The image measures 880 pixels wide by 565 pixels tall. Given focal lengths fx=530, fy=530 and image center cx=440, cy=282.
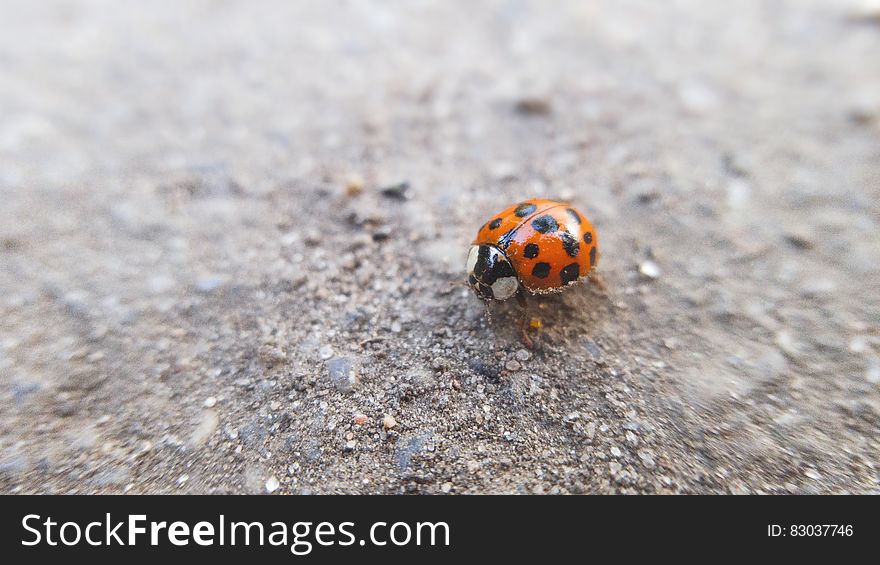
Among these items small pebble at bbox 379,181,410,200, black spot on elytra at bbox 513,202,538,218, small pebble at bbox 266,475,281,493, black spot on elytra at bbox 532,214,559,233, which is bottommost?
small pebble at bbox 266,475,281,493

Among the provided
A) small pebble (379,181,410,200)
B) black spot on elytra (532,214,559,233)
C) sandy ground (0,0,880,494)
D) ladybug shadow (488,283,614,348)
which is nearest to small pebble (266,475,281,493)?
sandy ground (0,0,880,494)

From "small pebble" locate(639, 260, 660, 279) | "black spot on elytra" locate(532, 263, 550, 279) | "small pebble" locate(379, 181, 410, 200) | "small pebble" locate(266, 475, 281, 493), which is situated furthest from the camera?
"small pebble" locate(379, 181, 410, 200)

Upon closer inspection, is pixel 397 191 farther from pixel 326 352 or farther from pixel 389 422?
pixel 389 422

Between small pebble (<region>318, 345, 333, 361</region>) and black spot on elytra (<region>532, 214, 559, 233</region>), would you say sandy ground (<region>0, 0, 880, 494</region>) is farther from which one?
black spot on elytra (<region>532, 214, 559, 233</region>)

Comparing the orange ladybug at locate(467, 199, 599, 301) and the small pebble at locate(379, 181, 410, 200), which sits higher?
the small pebble at locate(379, 181, 410, 200)

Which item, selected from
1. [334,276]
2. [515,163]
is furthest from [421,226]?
[515,163]

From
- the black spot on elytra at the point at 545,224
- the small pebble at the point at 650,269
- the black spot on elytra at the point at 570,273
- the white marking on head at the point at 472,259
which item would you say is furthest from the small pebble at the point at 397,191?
the small pebble at the point at 650,269

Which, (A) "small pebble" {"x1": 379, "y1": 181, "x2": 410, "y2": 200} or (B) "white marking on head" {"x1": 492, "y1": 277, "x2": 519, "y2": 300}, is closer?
(B) "white marking on head" {"x1": 492, "y1": 277, "x2": 519, "y2": 300}

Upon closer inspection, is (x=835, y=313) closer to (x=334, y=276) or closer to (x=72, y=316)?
(x=334, y=276)
